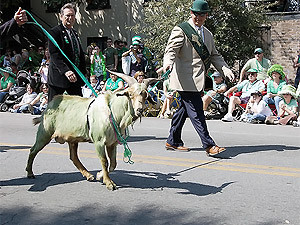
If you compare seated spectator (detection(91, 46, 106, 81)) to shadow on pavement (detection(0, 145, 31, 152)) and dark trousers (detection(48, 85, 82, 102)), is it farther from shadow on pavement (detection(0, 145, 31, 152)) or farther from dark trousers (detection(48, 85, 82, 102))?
dark trousers (detection(48, 85, 82, 102))

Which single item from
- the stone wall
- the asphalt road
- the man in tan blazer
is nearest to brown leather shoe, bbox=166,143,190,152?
the asphalt road

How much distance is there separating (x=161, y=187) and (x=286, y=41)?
570 inches

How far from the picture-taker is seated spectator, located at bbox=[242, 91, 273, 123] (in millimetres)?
12562

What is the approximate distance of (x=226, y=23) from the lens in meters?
15.5

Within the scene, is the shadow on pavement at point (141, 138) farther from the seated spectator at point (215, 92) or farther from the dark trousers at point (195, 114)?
the seated spectator at point (215, 92)

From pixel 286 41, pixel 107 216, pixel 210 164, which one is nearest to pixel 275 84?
pixel 210 164

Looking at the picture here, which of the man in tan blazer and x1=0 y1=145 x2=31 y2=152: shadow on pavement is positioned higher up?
the man in tan blazer

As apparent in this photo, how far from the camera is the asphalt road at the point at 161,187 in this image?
203 inches

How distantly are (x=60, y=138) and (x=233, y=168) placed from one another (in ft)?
8.25

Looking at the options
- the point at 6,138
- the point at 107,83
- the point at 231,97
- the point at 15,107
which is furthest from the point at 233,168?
the point at 15,107

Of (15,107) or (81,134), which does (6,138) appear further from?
(15,107)

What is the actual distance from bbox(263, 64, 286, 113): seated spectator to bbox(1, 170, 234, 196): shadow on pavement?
6.61 meters

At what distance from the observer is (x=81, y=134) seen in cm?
607

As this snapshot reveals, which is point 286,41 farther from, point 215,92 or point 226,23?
point 215,92
